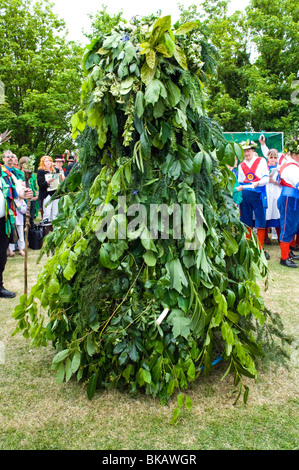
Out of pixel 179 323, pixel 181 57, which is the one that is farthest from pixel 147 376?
pixel 181 57

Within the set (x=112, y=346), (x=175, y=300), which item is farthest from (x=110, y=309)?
(x=175, y=300)

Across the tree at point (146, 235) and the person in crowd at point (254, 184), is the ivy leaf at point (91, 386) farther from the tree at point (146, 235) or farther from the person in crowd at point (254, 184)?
the person in crowd at point (254, 184)

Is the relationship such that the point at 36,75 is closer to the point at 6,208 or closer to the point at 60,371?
the point at 6,208

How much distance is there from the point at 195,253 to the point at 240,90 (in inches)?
787

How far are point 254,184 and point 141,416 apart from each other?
5580mm

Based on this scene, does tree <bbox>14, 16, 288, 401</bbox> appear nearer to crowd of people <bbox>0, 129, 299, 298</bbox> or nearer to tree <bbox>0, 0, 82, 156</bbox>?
crowd of people <bbox>0, 129, 299, 298</bbox>

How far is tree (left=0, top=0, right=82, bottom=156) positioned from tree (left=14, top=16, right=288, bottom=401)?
1492 centimetres

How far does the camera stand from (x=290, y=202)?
669 cm

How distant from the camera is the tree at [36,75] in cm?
1678

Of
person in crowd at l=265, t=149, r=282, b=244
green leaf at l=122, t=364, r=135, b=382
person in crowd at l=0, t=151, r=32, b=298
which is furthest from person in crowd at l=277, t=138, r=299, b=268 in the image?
green leaf at l=122, t=364, r=135, b=382

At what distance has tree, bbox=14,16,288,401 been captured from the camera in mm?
2490

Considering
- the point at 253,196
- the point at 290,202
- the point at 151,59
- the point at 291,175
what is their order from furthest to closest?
1. the point at 253,196
2. the point at 290,202
3. the point at 291,175
4. the point at 151,59
